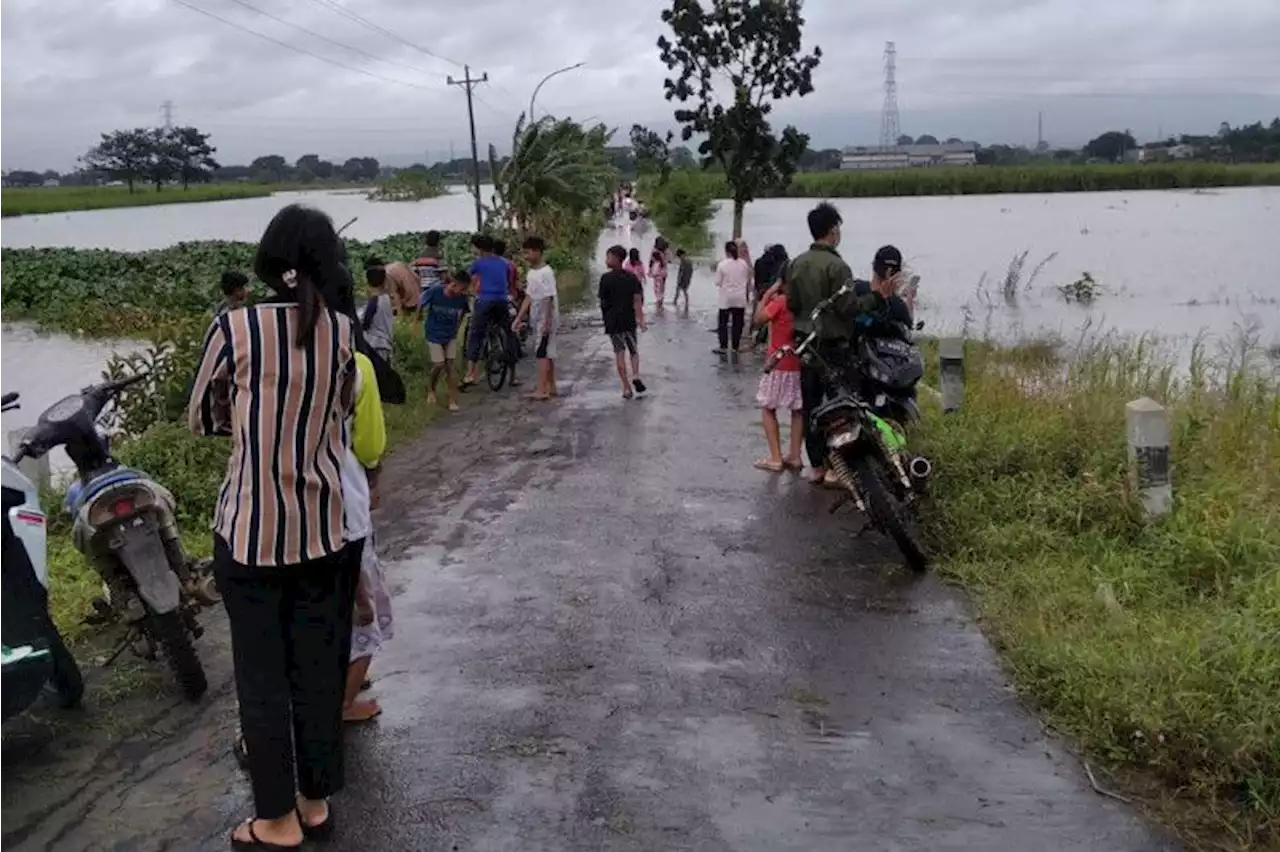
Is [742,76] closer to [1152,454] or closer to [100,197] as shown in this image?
[1152,454]

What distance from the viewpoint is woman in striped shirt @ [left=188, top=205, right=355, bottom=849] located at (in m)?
3.56

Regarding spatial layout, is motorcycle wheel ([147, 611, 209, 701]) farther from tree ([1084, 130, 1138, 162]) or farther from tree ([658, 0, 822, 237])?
→ tree ([1084, 130, 1138, 162])

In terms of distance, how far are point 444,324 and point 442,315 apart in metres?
0.09

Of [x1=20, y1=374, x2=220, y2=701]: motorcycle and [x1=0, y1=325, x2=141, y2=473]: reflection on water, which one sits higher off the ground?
[x1=20, y1=374, x2=220, y2=701]: motorcycle

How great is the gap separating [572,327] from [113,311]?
41.6 ft

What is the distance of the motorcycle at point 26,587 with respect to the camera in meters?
4.77

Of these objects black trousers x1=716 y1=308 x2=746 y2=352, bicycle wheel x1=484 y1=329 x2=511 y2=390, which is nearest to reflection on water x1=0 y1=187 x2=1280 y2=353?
bicycle wheel x1=484 y1=329 x2=511 y2=390

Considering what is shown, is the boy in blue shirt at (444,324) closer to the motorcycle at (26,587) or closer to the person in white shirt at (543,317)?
the person in white shirt at (543,317)

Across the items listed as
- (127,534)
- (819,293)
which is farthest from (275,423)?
(819,293)

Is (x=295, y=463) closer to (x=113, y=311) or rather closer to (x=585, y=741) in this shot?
(x=585, y=741)

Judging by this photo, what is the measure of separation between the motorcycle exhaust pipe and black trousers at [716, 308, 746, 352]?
918 cm

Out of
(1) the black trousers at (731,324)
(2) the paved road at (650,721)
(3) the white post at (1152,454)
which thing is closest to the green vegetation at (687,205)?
(1) the black trousers at (731,324)

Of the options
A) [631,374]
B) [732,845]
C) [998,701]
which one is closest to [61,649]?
[732,845]

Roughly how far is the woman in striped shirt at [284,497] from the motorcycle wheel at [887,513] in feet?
12.0
